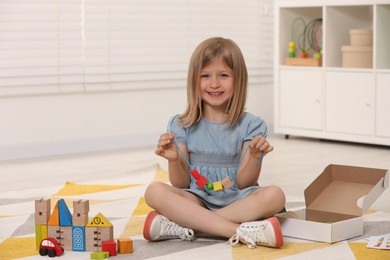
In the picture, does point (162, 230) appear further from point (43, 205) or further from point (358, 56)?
point (358, 56)

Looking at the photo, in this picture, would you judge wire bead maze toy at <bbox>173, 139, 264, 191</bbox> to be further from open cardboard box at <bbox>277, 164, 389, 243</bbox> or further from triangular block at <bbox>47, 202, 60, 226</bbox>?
triangular block at <bbox>47, 202, 60, 226</bbox>

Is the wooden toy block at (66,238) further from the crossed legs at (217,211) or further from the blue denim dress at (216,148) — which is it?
the blue denim dress at (216,148)

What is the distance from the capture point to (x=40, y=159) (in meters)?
3.36

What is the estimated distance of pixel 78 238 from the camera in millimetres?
1793

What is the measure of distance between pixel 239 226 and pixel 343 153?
1.68 m

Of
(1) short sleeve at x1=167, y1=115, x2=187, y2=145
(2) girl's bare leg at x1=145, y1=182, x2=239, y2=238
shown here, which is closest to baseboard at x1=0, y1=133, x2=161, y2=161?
(1) short sleeve at x1=167, y1=115, x2=187, y2=145

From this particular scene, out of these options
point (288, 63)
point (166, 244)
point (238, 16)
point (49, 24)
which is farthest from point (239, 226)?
point (238, 16)

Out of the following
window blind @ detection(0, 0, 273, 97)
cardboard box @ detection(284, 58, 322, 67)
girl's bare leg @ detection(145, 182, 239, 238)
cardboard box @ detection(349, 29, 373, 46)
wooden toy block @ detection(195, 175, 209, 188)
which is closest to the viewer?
girl's bare leg @ detection(145, 182, 239, 238)

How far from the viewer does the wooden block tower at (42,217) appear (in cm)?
180

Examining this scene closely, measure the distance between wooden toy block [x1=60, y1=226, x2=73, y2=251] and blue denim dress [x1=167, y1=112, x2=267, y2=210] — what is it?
337mm

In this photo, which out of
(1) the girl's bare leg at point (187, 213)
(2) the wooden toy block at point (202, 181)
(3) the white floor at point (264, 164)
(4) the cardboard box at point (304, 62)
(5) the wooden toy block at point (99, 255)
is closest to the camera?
(5) the wooden toy block at point (99, 255)

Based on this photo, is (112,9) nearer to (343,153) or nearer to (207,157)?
(343,153)

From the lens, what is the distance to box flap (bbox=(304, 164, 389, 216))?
6.81 ft

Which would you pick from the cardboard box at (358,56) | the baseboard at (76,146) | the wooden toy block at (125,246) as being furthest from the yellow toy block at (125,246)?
the cardboard box at (358,56)
